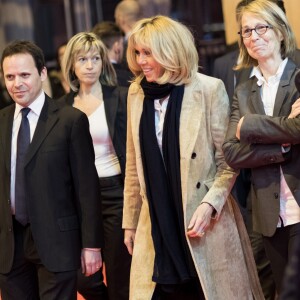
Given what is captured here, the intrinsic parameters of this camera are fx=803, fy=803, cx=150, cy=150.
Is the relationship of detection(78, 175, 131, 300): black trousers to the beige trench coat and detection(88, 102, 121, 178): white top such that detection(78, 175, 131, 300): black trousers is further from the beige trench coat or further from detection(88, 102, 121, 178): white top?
the beige trench coat

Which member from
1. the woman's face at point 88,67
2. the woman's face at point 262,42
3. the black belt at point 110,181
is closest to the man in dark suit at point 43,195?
the woman's face at point 262,42

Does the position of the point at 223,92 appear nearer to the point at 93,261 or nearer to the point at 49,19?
the point at 93,261

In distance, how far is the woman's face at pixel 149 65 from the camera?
358cm

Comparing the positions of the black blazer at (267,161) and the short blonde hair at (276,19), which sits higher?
the short blonde hair at (276,19)

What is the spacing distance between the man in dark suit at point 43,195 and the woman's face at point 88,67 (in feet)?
3.88

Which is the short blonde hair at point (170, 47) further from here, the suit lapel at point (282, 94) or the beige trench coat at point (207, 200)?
the suit lapel at point (282, 94)

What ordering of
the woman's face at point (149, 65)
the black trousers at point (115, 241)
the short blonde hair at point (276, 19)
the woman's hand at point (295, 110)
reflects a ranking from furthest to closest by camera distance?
1. the black trousers at point (115, 241)
2. the short blonde hair at point (276, 19)
3. the woman's face at point (149, 65)
4. the woman's hand at point (295, 110)

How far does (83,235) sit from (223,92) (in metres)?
0.93

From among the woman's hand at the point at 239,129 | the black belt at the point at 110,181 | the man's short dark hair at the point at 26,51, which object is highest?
the man's short dark hair at the point at 26,51

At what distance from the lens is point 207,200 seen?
3480mm

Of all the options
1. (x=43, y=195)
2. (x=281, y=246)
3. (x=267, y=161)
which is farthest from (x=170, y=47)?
(x=281, y=246)

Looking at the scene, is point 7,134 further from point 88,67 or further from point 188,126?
point 88,67

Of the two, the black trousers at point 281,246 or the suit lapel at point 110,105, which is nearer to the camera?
the black trousers at point 281,246

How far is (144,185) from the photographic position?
3.66 meters
